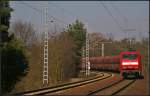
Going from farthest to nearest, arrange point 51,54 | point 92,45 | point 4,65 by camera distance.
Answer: point 92,45 → point 51,54 → point 4,65

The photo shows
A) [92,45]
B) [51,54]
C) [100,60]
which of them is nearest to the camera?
[51,54]

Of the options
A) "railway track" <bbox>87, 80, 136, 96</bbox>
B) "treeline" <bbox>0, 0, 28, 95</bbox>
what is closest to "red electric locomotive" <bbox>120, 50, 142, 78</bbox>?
"railway track" <bbox>87, 80, 136, 96</bbox>

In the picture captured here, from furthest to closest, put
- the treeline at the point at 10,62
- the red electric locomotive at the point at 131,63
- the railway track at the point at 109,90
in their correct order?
the red electric locomotive at the point at 131,63 → the treeline at the point at 10,62 → the railway track at the point at 109,90

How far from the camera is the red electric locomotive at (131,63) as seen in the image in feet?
158

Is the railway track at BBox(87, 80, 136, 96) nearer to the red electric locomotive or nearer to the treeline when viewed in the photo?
the treeline

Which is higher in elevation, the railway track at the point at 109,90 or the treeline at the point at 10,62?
the treeline at the point at 10,62

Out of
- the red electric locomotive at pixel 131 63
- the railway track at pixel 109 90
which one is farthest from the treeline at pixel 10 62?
the red electric locomotive at pixel 131 63

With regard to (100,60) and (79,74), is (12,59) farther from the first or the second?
(100,60)

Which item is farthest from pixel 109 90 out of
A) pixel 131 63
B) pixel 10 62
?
pixel 131 63

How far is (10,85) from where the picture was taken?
137 feet

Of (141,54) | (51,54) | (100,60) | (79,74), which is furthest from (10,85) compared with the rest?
(100,60)

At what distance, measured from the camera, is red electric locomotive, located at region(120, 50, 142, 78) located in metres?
48.2

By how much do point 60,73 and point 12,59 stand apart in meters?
10.2

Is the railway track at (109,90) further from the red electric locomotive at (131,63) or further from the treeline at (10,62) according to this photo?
the red electric locomotive at (131,63)
